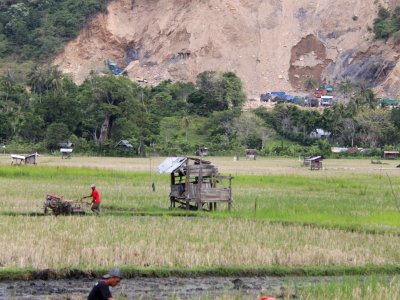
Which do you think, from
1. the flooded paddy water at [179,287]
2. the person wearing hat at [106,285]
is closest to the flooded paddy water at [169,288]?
the flooded paddy water at [179,287]

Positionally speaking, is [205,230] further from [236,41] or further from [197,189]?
[236,41]

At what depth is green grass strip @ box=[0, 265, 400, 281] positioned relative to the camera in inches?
450

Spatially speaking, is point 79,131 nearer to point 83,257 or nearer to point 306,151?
point 306,151

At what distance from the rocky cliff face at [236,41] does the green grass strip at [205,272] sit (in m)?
66.1

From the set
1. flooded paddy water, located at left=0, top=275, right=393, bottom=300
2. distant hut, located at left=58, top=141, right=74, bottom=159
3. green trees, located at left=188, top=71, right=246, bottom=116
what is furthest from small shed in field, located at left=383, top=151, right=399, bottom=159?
flooded paddy water, located at left=0, top=275, right=393, bottom=300

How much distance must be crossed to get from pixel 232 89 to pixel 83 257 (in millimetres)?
54971

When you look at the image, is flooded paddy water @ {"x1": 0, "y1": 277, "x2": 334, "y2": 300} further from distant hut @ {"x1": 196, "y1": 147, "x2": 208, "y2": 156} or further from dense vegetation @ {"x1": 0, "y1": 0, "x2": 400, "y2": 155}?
dense vegetation @ {"x1": 0, "y1": 0, "x2": 400, "y2": 155}

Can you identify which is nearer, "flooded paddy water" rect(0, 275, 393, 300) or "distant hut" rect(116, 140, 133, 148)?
"flooded paddy water" rect(0, 275, 393, 300)

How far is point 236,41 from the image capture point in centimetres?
8250

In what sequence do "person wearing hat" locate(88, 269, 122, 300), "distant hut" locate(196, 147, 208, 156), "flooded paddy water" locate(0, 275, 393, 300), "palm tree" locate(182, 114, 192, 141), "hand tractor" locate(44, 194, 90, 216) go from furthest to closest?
"palm tree" locate(182, 114, 192, 141) → "distant hut" locate(196, 147, 208, 156) → "hand tractor" locate(44, 194, 90, 216) → "flooded paddy water" locate(0, 275, 393, 300) → "person wearing hat" locate(88, 269, 122, 300)

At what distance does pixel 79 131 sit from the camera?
58688 millimetres

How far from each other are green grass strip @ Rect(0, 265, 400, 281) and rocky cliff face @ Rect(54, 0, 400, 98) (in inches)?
2602

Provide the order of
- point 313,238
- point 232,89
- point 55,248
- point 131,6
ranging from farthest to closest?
point 131,6 → point 232,89 → point 313,238 → point 55,248

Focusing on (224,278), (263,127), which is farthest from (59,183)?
(263,127)
